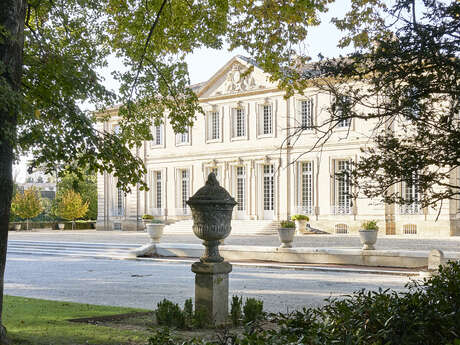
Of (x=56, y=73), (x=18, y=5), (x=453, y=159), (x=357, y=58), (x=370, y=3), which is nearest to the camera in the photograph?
(x=453, y=159)

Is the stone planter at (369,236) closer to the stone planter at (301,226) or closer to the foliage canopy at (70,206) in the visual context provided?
the stone planter at (301,226)

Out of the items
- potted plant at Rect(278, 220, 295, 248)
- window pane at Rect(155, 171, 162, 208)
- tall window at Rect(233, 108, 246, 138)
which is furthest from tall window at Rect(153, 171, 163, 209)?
potted plant at Rect(278, 220, 295, 248)

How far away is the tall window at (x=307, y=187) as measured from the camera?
119 feet

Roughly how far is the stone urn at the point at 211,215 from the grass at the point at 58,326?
1.42m

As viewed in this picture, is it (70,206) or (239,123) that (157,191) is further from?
(70,206)

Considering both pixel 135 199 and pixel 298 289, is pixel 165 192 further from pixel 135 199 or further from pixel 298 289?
pixel 298 289

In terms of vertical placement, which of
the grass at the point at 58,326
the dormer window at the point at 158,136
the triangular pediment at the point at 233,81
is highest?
the triangular pediment at the point at 233,81

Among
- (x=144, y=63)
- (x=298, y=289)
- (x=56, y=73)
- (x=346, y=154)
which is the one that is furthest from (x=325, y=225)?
(x=56, y=73)

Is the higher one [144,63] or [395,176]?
[144,63]

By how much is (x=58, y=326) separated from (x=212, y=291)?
200 centimetres

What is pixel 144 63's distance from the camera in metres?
9.88

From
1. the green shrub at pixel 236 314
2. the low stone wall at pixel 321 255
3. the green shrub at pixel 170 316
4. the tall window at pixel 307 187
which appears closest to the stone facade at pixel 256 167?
the tall window at pixel 307 187

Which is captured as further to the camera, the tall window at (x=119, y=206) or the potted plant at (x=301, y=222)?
the tall window at (x=119, y=206)

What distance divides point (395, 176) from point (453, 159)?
0.52m
